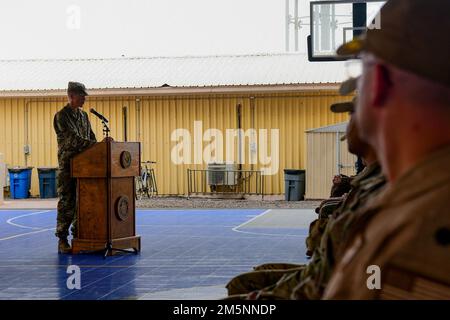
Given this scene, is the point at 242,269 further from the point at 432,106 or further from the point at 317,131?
the point at 317,131

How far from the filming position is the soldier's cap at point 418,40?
1088 mm

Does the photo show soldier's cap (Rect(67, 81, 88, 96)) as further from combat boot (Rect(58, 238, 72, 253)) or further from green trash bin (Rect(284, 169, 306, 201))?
green trash bin (Rect(284, 169, 306, 201))

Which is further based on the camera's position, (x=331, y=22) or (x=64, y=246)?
(x=331, y=22)

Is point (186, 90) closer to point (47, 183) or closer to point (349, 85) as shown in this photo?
point (47, 183)

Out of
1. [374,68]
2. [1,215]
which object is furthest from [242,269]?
[1,215]

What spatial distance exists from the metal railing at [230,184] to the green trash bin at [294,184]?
1.44 metres

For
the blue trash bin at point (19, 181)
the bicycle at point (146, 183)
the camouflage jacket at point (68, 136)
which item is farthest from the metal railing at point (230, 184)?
the camouflage jacket at point (68, 136)

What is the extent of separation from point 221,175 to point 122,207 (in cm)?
1047

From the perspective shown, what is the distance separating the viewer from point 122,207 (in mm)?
7945

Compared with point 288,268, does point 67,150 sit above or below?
above

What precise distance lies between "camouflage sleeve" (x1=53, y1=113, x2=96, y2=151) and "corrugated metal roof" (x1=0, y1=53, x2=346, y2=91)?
1093 centimetres

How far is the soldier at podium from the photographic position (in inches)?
310

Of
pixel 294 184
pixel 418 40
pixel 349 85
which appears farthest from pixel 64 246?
pixel 294 184

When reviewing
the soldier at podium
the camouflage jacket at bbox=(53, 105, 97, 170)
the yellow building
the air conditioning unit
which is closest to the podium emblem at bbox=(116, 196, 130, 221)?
the soldier at podium
